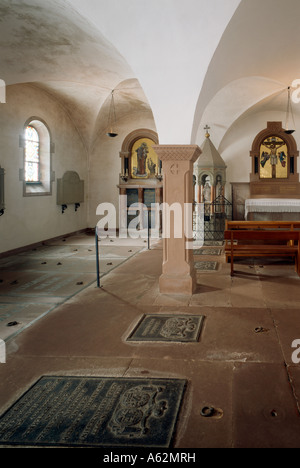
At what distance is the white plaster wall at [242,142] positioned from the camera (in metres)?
12.8

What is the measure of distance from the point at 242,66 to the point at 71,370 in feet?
18.2

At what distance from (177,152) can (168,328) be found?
2525 mm

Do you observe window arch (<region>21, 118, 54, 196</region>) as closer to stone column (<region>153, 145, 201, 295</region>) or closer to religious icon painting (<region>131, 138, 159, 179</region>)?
religious icon painting (<region>131, 138, 159, 179</region>)

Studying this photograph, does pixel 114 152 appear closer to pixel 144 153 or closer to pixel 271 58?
pixel 144 153

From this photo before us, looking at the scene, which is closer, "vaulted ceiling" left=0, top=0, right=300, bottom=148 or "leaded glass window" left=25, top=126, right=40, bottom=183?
"vaulted ceiling" left=0, top=0, right=300, bottom=148

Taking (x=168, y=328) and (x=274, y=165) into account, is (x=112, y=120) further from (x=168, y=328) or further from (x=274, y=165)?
(x=168, y=328)

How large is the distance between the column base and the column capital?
1.71 meters

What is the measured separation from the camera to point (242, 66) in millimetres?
6234

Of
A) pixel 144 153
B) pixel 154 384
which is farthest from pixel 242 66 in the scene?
pixel 144 153

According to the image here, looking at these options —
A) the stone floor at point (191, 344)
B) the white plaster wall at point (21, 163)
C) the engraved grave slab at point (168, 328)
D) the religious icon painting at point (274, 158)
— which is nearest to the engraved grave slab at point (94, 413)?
the stone floor at point (191, 344)

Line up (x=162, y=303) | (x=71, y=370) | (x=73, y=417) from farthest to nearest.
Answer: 1. (x=162, y=303)
2. (x=71, y=370)
3. (x=73, y=417)

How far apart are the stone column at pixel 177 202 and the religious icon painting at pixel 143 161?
26.9 feet

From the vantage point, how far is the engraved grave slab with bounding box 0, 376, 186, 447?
222 centimetres

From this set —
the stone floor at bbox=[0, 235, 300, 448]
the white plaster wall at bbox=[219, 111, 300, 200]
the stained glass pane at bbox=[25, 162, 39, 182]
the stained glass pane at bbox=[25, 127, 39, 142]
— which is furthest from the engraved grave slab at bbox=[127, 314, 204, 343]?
the white plaster wall at bbox=[219, 111, 300, 200]
